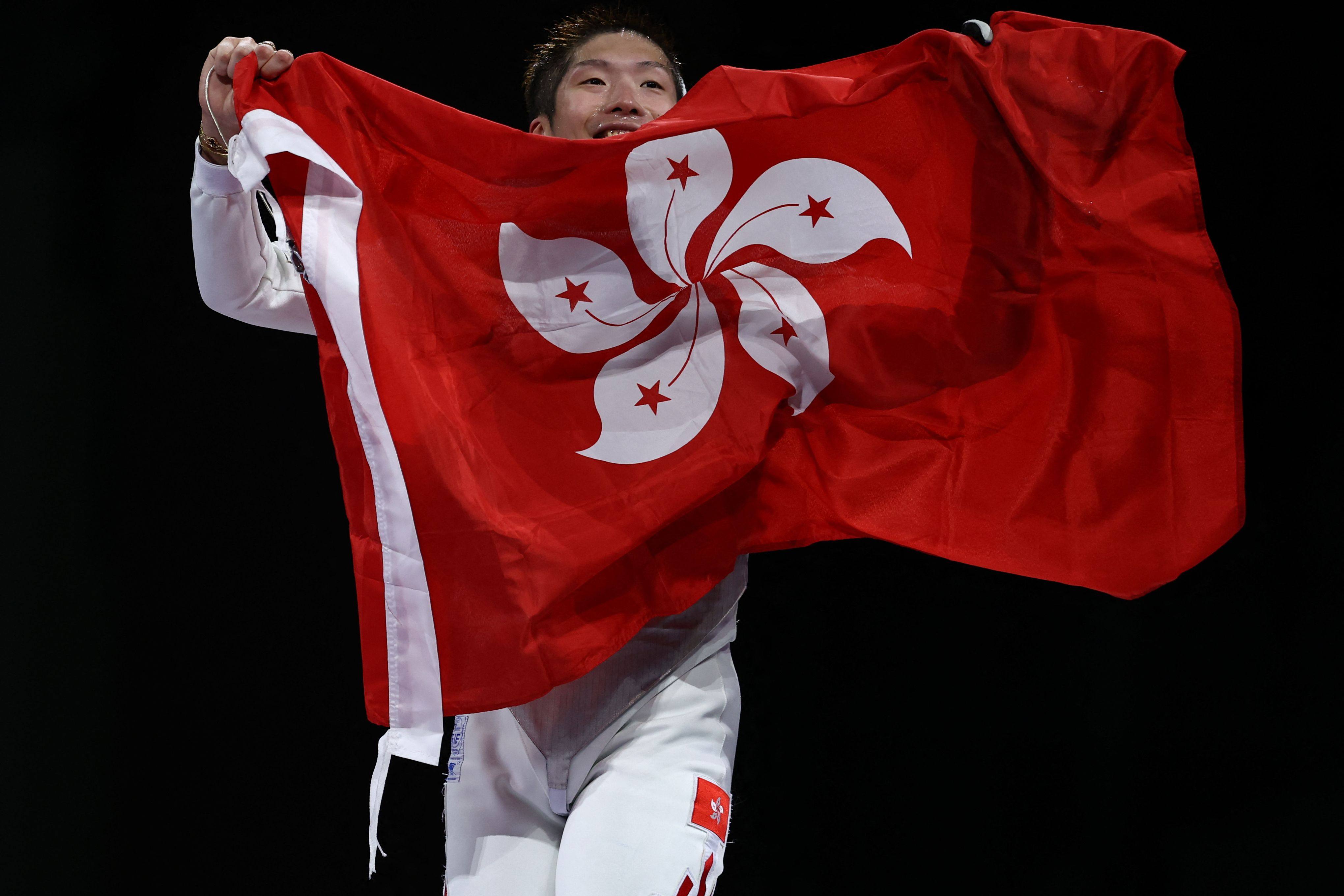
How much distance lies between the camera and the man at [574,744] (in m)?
1.18

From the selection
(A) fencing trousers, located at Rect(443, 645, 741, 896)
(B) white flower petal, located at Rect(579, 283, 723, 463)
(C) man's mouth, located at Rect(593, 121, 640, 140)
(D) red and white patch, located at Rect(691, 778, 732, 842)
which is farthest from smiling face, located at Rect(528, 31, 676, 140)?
(D) red and white patch, located at Rect(691, 778, 732, 842)

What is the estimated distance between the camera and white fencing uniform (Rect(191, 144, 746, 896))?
3.92 ft

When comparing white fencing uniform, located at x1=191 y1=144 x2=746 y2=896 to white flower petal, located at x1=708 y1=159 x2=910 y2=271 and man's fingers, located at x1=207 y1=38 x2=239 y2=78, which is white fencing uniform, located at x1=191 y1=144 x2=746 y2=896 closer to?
man's fingers, located at x1=207 y1=38 x2=239 y2=78

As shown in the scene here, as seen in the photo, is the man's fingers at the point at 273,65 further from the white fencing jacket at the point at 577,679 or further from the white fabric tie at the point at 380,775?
the white fabric tie at the point at 380,775

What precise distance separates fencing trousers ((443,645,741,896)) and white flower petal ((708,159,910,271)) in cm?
49

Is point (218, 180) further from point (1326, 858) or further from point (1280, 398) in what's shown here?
point (1326, 858)

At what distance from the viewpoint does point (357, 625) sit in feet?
6.39

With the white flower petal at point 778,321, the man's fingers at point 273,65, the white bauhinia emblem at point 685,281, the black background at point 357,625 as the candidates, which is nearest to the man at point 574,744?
the man's fingers at point 273,65

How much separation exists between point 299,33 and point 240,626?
102cm

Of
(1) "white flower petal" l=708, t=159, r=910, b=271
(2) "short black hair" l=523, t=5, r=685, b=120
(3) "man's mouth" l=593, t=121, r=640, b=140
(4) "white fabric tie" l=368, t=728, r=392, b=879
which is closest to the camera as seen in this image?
(4) "white fabric tie" l=368, t=728, r=392, b=879

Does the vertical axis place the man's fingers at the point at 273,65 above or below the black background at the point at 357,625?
above

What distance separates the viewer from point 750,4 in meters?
1.96

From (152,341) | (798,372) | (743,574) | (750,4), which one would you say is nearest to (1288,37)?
(750,4)

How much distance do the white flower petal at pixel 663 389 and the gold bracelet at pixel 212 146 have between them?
0.48 metres
